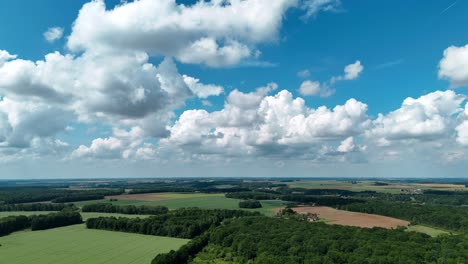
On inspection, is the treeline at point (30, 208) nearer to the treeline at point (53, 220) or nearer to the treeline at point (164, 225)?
the treeline at point (53, 220)

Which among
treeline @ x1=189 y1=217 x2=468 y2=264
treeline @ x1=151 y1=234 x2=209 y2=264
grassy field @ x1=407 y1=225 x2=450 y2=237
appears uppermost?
treeline @ x1=189 y1=217 x2=468 y2=264

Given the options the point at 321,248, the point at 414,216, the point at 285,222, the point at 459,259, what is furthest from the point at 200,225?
the point at 414,216

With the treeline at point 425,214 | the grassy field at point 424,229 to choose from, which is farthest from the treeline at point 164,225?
the treeline at point 425,214

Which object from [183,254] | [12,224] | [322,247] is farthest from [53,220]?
[322,247]

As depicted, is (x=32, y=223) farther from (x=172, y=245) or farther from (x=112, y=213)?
(x=172, y=245)

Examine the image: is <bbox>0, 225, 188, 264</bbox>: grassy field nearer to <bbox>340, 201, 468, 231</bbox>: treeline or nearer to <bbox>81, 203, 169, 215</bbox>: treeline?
<bbox>81, 203, 169, 215</bbox>: treeline

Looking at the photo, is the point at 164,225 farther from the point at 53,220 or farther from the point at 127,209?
the point at 127,209

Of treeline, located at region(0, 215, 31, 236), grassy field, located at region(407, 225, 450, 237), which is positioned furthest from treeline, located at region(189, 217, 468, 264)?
treeline, located at region(0, 215, 31, 236)
